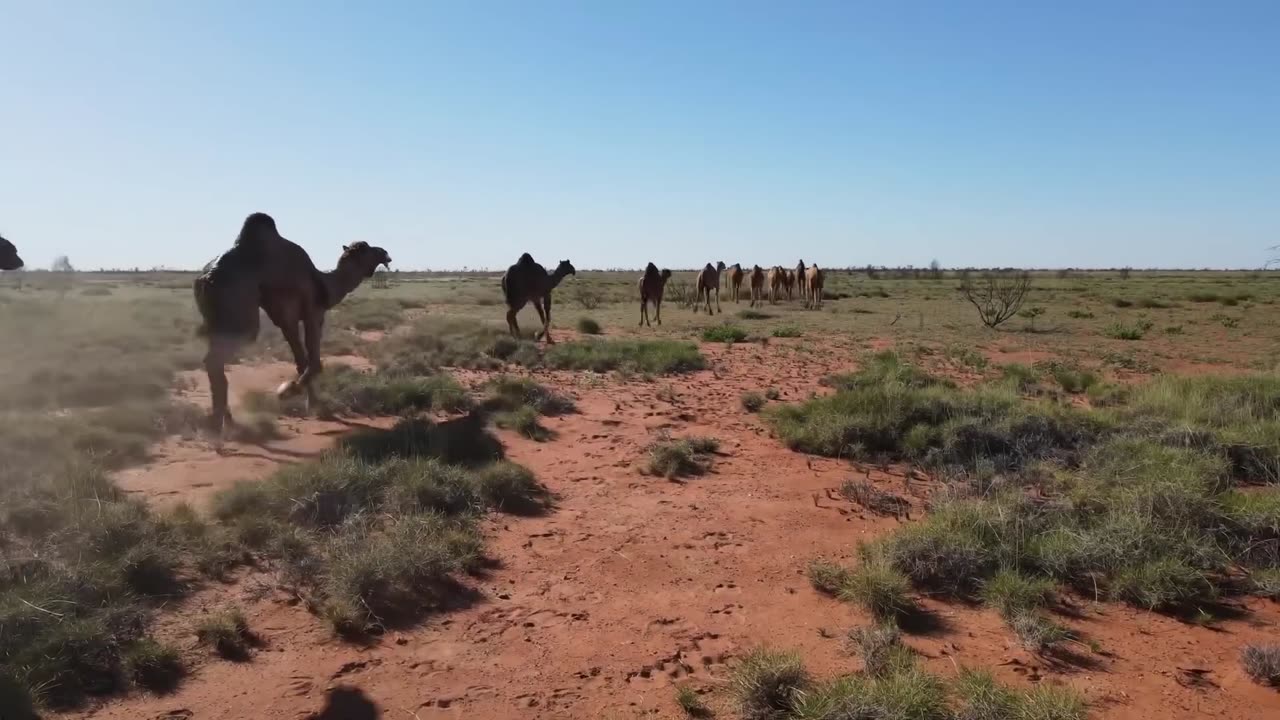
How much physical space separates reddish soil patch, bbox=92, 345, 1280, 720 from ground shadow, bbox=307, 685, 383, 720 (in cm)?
1

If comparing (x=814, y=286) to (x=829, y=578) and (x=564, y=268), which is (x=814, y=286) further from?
(x=829, y=578)

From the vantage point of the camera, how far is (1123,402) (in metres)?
11.6

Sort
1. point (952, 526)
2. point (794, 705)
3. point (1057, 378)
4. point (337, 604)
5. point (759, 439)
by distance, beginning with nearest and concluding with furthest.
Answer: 1. point (794, 705)
2. point (337, 604)
3. point (952, 526)
4. point (759, 439)
5. point (1057, 378)

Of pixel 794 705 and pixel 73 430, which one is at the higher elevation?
pixel 73 430

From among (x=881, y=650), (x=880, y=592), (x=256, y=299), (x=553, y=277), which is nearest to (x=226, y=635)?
(x=881, y=650)

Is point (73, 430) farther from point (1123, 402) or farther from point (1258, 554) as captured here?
point (1123, 402)

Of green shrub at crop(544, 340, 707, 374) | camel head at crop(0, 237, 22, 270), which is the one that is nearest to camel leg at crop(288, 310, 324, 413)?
camel head at crop(0, 237, 22, 270)

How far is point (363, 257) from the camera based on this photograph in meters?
12.8

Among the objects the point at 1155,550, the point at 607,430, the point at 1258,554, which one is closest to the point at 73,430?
the point at 607,430

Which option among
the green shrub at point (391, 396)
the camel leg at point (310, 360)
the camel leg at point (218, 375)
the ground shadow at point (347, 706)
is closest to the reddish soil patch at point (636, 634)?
the ground shadow at point (347, 706)

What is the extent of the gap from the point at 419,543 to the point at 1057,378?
1211cm

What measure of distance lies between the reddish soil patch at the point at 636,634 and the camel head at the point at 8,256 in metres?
4.39

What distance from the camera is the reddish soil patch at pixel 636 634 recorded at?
419cm

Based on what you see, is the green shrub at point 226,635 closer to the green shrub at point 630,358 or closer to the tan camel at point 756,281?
the green shrub at point 630,358
